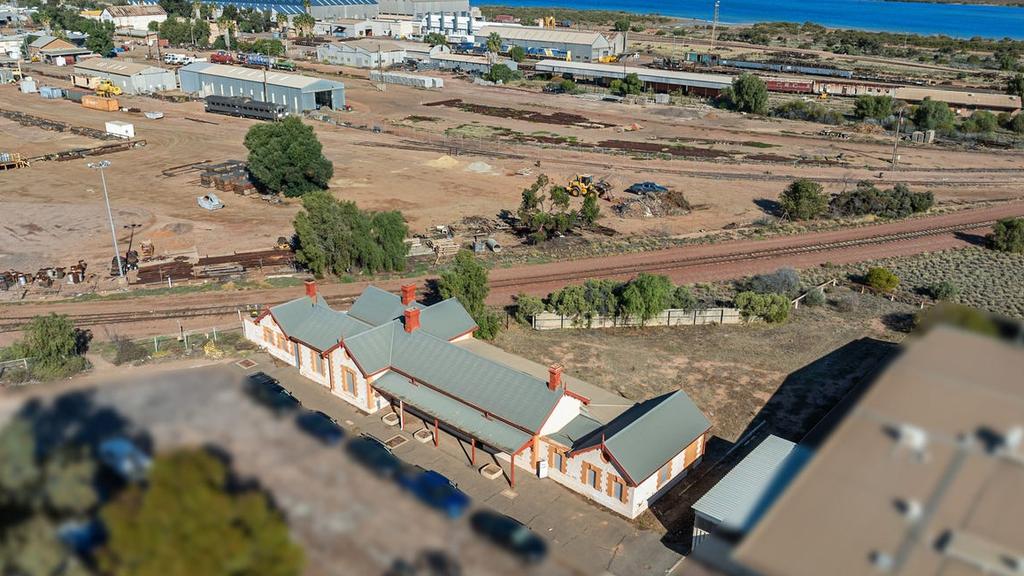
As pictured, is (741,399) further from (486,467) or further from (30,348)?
(30,348)

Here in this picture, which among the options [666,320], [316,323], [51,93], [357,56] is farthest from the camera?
[357,56]

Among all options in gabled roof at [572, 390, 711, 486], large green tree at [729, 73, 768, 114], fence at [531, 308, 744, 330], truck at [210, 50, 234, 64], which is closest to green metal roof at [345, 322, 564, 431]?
gabled roof at [572, 390, 711, 486]

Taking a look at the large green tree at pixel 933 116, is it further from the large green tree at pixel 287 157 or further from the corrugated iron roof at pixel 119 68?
the corrugated iron roof at pixel 119 68

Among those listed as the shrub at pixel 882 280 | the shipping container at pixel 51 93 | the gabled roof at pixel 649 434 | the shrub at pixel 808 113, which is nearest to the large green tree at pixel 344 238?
the gabled roof at pixel 649 434

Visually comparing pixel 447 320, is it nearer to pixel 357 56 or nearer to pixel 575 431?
pixel 575 431

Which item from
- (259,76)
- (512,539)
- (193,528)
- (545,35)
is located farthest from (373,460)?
(545,35)

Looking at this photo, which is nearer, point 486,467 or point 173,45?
point 486,467

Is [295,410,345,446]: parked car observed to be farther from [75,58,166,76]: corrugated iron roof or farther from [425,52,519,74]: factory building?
[425,52,519,74]: factory building

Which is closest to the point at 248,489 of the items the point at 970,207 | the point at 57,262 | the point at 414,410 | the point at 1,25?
the point at 414,410
